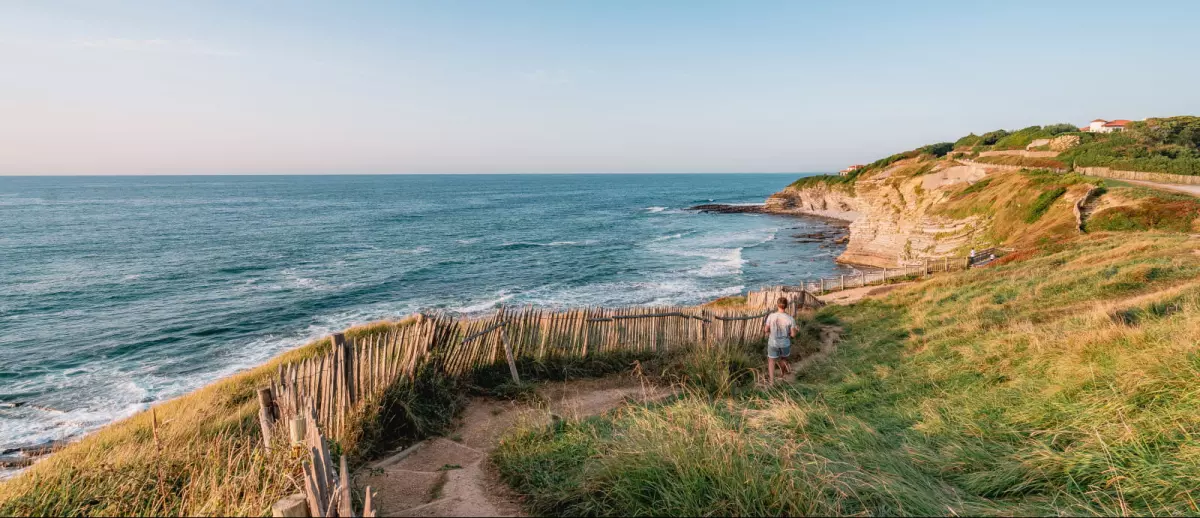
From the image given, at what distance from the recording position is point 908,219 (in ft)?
136

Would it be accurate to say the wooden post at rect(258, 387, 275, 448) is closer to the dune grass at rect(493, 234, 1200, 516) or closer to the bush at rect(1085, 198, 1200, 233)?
the dune grass at rect(493, 234, 1200, 516)

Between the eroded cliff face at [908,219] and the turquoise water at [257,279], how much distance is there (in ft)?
11.8

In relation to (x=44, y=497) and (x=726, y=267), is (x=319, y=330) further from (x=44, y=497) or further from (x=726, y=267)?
(x=726, y=267)

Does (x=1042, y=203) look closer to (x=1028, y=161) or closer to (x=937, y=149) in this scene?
(x=1028, y=161)

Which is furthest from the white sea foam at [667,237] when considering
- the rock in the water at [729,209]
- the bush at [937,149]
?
the bush at [937,149]

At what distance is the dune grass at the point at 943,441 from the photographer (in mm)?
3805

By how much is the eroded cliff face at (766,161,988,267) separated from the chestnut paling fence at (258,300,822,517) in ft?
92.6

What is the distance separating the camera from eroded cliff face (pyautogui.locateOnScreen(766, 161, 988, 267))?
3438cm

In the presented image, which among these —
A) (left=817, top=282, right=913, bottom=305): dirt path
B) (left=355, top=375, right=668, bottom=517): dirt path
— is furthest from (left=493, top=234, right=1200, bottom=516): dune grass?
(left=817, top=282, right=913, bottom=305): dirt path

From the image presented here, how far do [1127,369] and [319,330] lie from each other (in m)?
25.5

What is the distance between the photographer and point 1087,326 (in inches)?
304

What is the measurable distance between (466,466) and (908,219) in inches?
1727

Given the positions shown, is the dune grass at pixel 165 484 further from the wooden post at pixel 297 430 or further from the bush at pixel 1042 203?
the bush at pixel 1042 203

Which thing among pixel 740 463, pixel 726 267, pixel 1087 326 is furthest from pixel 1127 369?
pixel 726 267
